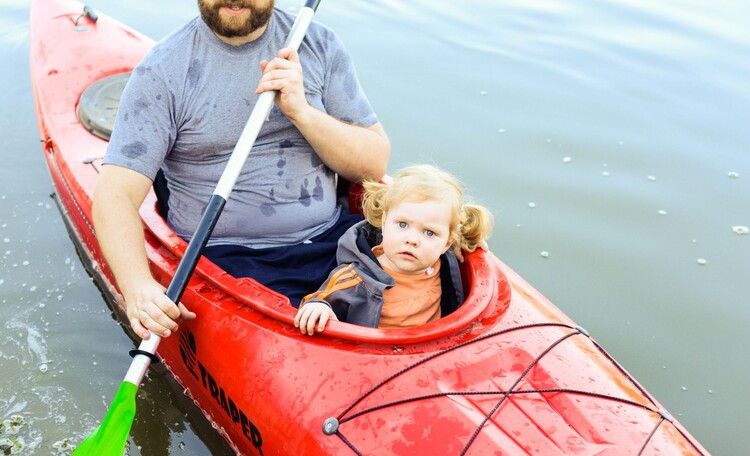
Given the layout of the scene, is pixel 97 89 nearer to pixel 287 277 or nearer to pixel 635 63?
pixel 287 277

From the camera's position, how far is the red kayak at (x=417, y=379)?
1843mm

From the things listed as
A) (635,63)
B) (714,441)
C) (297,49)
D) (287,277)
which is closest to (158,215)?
(287,277)

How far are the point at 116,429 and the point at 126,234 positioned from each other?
1.81ft

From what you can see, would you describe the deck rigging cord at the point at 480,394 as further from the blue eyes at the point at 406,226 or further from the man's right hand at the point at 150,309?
the man's right hand at the point at 150,309

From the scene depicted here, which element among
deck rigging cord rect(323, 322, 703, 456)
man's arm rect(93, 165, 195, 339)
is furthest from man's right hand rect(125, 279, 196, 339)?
deck rigging cord rect(323, 322, 703, 456)

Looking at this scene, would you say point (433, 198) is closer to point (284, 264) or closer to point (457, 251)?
point (457, 251)

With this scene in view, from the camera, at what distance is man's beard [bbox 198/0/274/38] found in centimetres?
224

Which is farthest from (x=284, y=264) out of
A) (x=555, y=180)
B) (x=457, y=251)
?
(x=555, y=180)

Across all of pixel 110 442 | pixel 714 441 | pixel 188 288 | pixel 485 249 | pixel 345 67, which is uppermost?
A: pixel 345 67

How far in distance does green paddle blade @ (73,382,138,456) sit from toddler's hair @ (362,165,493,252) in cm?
86

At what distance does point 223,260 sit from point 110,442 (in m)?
0.62

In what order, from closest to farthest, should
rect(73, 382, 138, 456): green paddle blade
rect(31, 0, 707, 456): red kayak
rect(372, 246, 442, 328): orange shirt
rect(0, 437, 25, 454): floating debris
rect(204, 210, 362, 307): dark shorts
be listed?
1. rect(31, 0, 707, 456): red kayak
2. rect(73, 382, 138, 456): green paddle blade
3. rect(372, 246, 442, 328): orange shirt
4. rect(204, 210, 362, 307): dark shorts
5. rect(0, 437, 25, 454): floating debris

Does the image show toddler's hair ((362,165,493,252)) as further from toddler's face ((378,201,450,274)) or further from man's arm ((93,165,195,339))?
man's arm ((93,165,195,339))

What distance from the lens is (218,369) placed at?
7.32 feet
